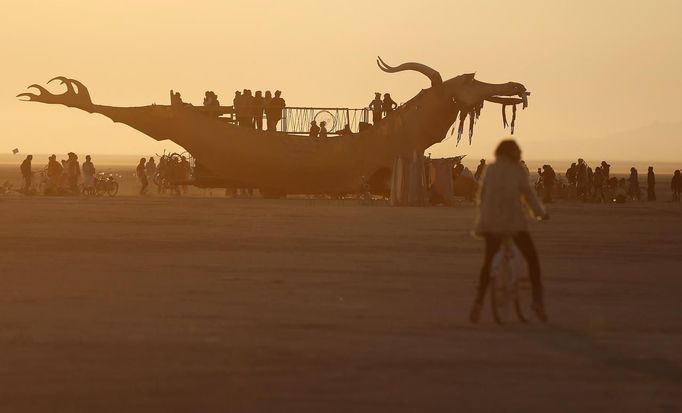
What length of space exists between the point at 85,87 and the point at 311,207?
628 inches

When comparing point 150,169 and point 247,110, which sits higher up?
point 247,110

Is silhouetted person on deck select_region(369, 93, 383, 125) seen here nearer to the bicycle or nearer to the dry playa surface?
the dry playa surface

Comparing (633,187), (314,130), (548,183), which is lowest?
(633,187)

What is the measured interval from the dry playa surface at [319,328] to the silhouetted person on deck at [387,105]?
26698mm

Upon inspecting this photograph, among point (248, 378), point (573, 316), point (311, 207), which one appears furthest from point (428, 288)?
point (311, 207)

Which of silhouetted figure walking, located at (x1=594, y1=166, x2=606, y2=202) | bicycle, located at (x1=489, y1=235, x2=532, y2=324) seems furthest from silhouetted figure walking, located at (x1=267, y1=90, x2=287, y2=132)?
bicycle, located at (x1=489, y1=235, x2=532, y2=324)

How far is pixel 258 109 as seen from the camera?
2477 inches

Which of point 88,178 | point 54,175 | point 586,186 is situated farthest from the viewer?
point 54,175

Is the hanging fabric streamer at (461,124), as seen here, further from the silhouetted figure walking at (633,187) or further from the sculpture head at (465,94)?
the silhouetted figure walking at (633,187)

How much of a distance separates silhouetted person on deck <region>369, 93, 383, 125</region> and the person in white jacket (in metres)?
43.7

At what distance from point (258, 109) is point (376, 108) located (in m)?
4.08

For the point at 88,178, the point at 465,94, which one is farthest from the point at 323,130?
the point at 88,178

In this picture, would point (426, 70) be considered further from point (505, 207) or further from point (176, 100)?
point (505, 207)

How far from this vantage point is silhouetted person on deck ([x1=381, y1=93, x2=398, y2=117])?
6073cm
